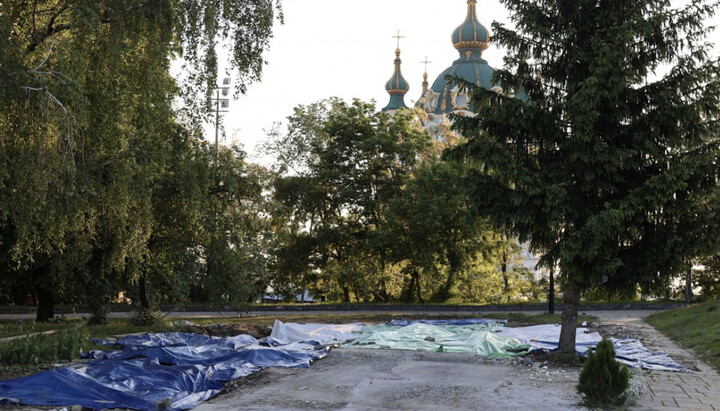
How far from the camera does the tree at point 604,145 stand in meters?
12.9

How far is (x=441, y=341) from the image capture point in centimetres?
1705

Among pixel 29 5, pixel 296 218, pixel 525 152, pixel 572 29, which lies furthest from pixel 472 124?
pixel 296 218

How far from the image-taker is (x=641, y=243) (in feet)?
45.0

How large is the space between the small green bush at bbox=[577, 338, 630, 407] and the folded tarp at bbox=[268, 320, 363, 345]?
27.4 feet

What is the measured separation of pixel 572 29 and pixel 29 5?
10244 millimetres

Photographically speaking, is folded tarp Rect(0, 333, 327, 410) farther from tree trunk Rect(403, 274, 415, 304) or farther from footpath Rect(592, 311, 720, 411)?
tree trunk Rect(403, 274, 415, 304)

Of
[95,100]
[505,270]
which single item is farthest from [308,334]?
[505,270]

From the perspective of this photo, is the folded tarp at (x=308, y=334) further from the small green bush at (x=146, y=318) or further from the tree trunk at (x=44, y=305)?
the tree trunk at (x=44, y=305)

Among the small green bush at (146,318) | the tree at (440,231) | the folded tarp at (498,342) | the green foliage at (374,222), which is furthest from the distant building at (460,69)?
the small green bush at (146,318)

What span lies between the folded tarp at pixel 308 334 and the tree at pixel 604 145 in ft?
20.0

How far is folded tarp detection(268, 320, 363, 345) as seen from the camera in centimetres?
1731

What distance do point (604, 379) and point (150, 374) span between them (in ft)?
23.0

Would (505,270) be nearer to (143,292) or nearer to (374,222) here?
(374,222)

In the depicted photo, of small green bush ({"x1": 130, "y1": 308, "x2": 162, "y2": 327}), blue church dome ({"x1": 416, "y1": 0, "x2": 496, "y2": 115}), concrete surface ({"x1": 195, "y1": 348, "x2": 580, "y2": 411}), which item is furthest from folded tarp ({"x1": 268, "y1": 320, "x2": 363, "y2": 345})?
blue church dome ({"x1": 416, "y1": 0, "x2": 496, "y2": 115})
